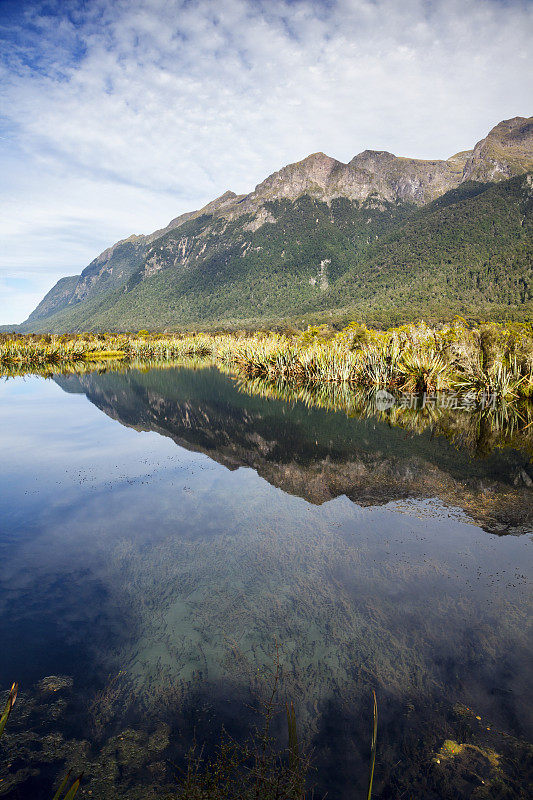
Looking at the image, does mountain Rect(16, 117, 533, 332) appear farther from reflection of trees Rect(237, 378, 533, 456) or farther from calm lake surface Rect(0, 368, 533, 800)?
calm lake surface Rect(0, 368, 533, 800)

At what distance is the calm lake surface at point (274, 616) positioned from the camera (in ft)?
7.18

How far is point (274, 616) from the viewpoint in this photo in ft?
10.9

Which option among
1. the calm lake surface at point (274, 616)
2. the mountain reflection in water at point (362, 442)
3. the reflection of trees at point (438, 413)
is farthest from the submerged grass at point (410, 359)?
the calm lake surface at point (274, 616)

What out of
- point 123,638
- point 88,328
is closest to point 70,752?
point 123,638

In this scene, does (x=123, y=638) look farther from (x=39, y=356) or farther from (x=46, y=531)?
(x=39, y=356)

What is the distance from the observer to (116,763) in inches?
84.3

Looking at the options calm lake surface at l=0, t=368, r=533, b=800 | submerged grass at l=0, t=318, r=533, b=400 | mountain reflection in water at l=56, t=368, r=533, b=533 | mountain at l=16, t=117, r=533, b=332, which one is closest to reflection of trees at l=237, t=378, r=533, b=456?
mountain reflection in water at l=56, t=368, r=533, b=533

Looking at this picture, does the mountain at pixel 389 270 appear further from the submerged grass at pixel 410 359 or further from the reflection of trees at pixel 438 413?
the reflection of trees at pixel 438 413

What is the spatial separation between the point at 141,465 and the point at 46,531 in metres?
2.77

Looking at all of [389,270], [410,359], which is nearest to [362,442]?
[410,359]

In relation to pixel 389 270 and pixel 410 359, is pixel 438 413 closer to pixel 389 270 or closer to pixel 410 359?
pixel 410 359

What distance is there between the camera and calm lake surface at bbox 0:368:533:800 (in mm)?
2188

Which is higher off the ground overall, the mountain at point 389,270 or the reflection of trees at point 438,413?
the mountain at point 389,270

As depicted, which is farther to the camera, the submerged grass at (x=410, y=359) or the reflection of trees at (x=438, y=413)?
the submerged grass at (x=410, y=359)
